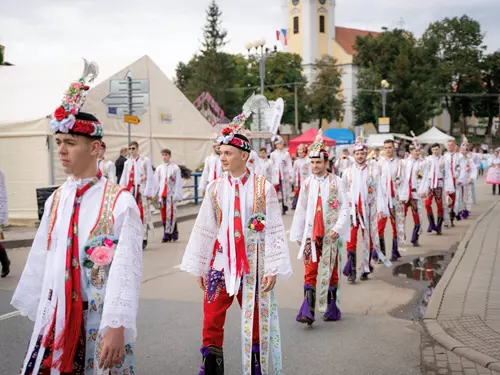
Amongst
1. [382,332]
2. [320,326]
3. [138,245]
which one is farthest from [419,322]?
[138,245]

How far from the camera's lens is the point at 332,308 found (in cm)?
658

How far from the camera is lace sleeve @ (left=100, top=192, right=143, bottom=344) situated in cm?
281

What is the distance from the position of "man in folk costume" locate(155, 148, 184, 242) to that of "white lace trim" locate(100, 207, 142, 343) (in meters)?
9.94

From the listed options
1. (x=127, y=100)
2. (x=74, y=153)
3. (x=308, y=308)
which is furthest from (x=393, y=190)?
(x=74, y=153)

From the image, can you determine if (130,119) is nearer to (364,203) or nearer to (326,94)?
(364,203)

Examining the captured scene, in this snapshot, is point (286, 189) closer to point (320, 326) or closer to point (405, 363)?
point (320, 326)

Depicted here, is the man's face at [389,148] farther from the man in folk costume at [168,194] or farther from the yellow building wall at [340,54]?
the yellow building wall at [340,54]

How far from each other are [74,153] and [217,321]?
6.08ft

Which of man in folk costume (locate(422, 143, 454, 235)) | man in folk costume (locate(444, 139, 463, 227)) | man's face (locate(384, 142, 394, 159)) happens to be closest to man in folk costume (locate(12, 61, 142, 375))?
man's face (locate(384, 142, 394, 159))

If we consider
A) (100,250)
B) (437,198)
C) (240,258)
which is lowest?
(437,198)

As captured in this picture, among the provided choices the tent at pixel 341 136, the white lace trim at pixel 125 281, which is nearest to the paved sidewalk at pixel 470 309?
the white lace trim at pixel 125 281

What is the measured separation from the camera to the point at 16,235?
45.5ft

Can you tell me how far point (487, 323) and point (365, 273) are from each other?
275 centimetres

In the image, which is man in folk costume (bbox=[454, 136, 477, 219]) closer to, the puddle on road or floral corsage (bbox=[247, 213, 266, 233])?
the puddle on road
